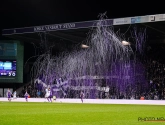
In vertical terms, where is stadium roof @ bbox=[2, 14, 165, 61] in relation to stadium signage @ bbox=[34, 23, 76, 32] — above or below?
below

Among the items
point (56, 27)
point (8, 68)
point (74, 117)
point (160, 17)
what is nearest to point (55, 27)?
point (56, 27)

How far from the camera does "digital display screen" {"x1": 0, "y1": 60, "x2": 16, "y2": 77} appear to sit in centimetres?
5572

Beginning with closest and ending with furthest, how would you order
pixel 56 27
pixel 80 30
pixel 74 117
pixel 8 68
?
pixel 74 117, pixel 56 27, pixel 80 30, pixel 8 68

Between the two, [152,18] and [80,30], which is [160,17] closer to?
[152,18]

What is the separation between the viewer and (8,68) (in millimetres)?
55969

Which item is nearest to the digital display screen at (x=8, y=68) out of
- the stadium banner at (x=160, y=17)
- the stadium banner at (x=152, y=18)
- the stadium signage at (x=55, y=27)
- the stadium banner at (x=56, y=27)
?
the stadium banner at (x=56, y=27)

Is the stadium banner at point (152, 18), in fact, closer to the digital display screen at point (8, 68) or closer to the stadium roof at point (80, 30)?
the stadium roof at point (80, 30)

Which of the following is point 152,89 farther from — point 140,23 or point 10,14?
point 10,14

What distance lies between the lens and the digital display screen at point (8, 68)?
55719 mm

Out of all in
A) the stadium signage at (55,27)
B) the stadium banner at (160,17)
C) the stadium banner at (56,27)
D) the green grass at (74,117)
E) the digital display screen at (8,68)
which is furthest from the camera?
the digital display screen at (8,68)

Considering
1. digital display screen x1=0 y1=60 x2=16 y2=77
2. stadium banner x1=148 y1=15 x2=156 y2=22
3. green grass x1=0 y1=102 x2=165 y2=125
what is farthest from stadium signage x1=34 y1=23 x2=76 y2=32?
green grass x1=0 y1=102 x2=165 y2=125

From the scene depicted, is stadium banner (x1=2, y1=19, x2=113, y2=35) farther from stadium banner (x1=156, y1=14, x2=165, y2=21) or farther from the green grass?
the green grass

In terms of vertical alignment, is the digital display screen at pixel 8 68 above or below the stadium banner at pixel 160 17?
below

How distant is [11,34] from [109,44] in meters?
16.7
